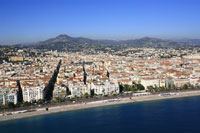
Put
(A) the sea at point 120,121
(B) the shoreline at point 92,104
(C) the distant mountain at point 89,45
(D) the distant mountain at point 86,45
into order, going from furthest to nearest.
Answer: (D) the distant mountain at point 86,45 → (C) the distant mountain at point 89,45 → (B) the shoreline at point 92,104 → (A) the sea at point 120,121

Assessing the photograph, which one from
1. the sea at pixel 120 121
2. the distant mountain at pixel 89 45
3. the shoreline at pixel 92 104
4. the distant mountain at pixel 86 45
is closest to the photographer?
the sea at pixel 120 121

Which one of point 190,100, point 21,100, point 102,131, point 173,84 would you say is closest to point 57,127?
point 102,131

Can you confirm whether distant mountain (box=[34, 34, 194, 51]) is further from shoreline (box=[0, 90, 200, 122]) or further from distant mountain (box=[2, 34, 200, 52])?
shoreline (box=[0, 90, 200, 122])

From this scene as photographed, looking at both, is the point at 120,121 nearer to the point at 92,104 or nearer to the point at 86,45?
the point at 92,104

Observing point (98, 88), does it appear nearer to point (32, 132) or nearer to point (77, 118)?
point (77, 118)

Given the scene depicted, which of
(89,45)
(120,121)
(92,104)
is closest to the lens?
(120,121)

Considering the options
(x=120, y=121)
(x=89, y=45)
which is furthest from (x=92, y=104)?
(x=89, y=45)

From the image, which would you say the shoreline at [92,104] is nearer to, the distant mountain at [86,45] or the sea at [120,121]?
the sea at [120,121]

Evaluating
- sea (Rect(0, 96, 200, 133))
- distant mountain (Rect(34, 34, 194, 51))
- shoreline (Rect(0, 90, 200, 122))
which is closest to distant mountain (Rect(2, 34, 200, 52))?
distant mountain (Rect(34, 34, 194, 51))

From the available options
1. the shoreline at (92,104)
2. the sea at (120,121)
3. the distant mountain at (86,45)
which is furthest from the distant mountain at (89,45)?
the sea at (120,121)
